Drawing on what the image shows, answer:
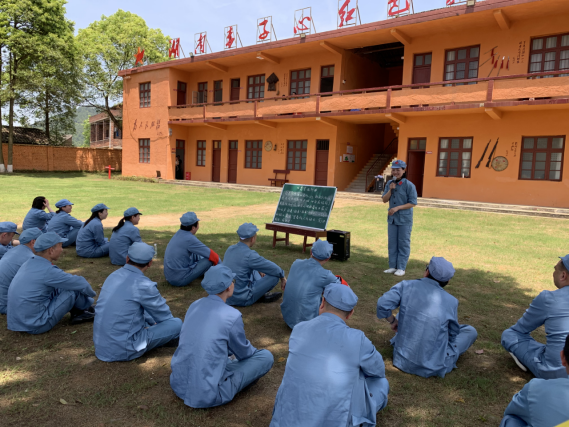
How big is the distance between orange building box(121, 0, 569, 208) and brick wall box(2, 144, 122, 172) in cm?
830

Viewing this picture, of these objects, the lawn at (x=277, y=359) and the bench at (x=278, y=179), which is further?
the bench at (x=278, y=179)

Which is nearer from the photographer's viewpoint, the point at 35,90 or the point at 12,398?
the point at 12,398

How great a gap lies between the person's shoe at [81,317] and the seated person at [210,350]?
209cm

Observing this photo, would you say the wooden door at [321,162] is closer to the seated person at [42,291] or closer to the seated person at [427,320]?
the seated person at [42,291]

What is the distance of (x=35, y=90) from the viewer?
29.0 metres

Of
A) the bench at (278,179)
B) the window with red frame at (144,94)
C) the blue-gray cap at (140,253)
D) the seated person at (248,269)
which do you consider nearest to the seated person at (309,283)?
the seated person at (248,269)

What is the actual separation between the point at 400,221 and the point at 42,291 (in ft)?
17.2

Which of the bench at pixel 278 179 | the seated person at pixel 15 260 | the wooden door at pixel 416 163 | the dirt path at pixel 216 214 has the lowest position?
the dirt path at pixel 216 214

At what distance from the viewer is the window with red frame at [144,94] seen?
2892 cm

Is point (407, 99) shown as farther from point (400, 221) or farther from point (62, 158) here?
point (62, 158)

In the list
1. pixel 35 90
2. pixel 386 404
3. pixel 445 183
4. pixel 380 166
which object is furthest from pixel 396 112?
pixel 35 90

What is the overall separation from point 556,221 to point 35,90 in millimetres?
31563

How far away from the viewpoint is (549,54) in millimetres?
16172

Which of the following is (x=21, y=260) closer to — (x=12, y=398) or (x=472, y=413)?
(x=12, y=398)
